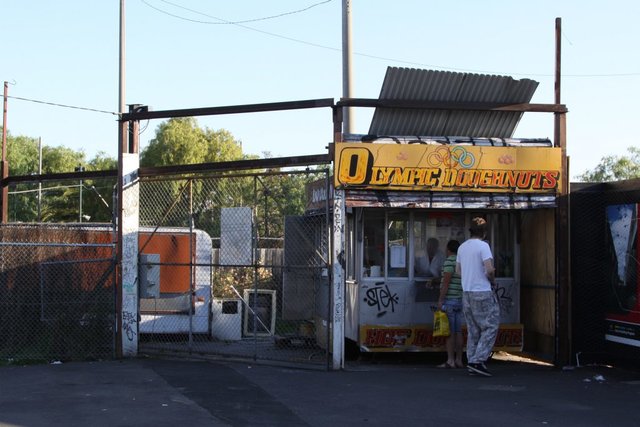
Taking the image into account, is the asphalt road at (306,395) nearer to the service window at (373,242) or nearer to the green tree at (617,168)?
the service window at (373,242)

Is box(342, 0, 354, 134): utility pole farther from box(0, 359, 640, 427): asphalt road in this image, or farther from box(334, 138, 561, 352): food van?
box(0, 359, 640, 427): asphalt road

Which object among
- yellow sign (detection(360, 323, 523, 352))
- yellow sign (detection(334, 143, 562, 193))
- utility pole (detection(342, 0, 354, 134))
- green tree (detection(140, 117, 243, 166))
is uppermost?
green tree (detection(140, 117, 243, 166))

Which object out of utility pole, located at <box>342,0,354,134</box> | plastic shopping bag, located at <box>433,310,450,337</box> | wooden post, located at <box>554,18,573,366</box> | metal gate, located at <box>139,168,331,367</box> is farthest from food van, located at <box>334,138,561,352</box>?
utility pole, located at <box>342,0,354,134</box>

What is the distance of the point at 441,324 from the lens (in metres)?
10.8

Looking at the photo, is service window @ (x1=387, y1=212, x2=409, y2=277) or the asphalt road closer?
the asphalt road

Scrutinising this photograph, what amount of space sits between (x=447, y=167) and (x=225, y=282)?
602 cm

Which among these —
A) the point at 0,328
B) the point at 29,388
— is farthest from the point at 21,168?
the point at 29,388

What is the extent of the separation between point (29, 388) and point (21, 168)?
44.5 metres

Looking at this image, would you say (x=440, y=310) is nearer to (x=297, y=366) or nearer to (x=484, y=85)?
(x=297, y=366)

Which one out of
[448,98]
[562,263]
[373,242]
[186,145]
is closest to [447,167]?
[448,98]

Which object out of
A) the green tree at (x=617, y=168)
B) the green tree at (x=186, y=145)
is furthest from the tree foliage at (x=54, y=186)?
the green tree at (x=617, y=168)

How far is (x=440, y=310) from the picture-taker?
10.9 m

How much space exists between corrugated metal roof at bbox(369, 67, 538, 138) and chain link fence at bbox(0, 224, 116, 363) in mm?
4555

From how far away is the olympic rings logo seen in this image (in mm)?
10945
